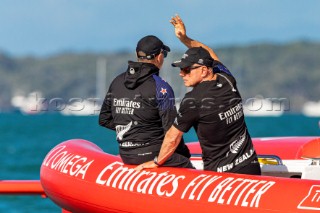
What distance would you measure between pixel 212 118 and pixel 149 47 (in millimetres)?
838

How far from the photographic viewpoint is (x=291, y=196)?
26.0 ft

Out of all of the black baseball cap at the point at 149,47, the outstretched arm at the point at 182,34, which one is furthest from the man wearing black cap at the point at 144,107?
the outstretched arm at the point at 182,34

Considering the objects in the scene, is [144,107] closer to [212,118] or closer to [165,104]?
[165,104]

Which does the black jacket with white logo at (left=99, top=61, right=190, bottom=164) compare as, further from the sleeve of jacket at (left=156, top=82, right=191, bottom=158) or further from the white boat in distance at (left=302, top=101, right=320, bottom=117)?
the white boat in distance at (left=302, top=101, right=320, bottom=117)

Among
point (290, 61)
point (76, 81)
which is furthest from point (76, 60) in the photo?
point (290, 61)

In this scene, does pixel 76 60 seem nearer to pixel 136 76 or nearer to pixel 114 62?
pixel 114 62

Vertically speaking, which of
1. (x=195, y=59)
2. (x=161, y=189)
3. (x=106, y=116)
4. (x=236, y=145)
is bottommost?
(x=161, y=189)

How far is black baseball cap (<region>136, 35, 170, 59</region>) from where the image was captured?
8.92 metres

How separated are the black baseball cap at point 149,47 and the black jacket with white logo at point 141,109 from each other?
0.26 ft

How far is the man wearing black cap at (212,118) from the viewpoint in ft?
27.9

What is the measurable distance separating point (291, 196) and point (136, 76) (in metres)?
1.80

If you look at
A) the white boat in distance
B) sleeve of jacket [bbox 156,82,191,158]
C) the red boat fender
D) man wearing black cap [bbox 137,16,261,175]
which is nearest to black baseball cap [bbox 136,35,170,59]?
sleeve of jacket [bbox 156,82,191,158]

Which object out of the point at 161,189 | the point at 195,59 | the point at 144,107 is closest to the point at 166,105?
the point at 144,107

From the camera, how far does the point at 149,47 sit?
893cm
